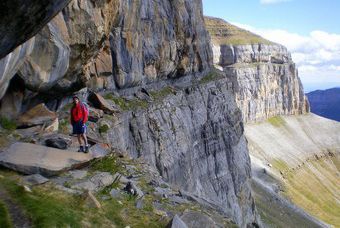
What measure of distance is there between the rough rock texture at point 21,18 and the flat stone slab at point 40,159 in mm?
6383

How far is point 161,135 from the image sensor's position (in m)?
48.9

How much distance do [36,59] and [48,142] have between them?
216 inches

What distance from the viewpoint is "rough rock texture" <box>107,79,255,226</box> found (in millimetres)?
43938

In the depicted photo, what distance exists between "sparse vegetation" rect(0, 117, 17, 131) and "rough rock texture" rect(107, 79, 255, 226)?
9.61 meters

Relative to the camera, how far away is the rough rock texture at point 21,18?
38.0ft

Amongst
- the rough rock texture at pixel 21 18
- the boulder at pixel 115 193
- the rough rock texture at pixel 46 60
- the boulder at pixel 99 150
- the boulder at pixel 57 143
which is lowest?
the boulder at pixel 115 193

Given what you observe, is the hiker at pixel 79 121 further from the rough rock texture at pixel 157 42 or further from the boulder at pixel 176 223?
the rough rock texture at pixel 157 42

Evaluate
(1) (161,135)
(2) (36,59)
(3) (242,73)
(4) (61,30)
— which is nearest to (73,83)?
(4) (61,30)

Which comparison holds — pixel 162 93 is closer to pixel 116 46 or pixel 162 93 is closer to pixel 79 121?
pixel 116 46

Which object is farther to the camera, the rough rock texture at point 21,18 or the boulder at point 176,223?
the boulder at point 176,223

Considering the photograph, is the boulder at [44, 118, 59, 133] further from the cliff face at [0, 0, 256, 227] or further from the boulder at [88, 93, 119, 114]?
the boulder at [88, 93, 119, 114]

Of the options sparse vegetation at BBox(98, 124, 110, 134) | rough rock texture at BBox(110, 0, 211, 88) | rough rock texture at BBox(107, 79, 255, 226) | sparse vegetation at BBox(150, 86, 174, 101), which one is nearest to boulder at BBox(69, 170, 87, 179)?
sparse vegetation at BBox(98, 124, 110, 134)

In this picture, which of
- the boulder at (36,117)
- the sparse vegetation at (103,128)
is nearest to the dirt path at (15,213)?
the boulder at (36,117)

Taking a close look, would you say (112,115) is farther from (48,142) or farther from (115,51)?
(48,142)
